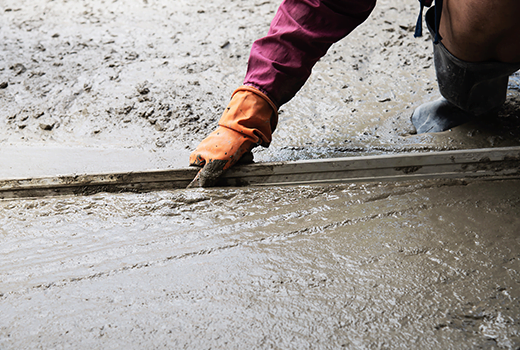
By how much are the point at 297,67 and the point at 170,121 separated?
0.91 meters

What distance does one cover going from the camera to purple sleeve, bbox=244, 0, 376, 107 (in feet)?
5.22

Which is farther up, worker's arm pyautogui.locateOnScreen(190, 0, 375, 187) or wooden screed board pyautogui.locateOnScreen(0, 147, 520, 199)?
worker's arm pyautogui.locateOnScreen(190, 0, 375, 187)

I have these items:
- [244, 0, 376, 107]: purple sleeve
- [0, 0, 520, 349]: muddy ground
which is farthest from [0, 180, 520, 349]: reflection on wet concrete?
[244, 0, 376, 107]: purple sleeve

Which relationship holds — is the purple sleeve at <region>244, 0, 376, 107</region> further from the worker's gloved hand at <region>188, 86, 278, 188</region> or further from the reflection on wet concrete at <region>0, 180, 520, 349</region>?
the reflection on wet concrete at <region>0, 180, 520, 349</region>

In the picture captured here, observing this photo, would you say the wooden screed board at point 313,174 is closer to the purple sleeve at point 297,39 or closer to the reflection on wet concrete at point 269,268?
the reflection on wet concrete at point 269,268

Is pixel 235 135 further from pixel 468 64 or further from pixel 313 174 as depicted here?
pixel 468 64

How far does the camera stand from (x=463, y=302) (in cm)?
104

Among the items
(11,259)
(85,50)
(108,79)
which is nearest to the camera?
(11,259)

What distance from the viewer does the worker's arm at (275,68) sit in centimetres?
160

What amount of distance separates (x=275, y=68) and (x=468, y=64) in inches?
34.2

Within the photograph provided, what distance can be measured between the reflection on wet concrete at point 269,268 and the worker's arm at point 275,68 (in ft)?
0.57

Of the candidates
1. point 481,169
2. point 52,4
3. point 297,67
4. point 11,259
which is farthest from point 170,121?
point 52,4

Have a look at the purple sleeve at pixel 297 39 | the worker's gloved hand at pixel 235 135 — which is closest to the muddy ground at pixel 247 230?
the worker's gloved hand at pixel 235 135

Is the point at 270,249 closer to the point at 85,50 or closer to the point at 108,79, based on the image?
the point at 108,79
